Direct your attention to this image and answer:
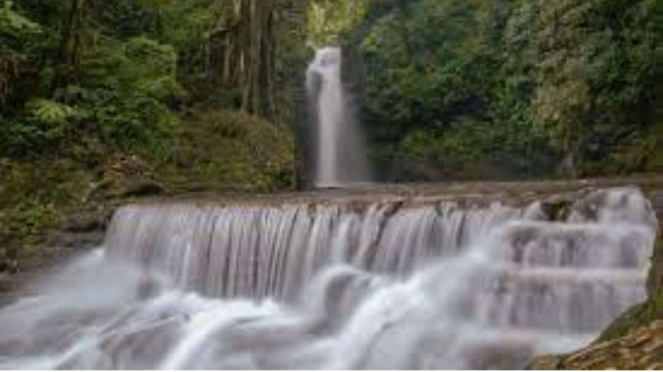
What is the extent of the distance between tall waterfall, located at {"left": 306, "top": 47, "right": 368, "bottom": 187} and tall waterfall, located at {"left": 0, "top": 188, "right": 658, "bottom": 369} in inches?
842

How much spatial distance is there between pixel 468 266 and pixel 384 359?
5.21ft

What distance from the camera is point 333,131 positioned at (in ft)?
120

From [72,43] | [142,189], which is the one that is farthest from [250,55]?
[142,189]

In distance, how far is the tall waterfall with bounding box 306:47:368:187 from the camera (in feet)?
117

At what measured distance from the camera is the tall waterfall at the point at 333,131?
35688mm

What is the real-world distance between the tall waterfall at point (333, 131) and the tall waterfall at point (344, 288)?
2140 centimetres

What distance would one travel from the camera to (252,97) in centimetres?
2322

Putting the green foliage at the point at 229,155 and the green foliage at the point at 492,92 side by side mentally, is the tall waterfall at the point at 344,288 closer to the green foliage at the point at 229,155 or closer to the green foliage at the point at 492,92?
the green foliage at the point at 229,155

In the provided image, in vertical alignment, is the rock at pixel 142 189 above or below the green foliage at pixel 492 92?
below

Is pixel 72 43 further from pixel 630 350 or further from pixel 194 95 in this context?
pixel 630 350

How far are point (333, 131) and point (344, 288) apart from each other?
25.1 metres

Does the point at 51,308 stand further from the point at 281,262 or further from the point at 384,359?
the point at 384,359

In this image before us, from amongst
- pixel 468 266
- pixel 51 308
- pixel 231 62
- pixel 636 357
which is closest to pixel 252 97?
pixel 231 62

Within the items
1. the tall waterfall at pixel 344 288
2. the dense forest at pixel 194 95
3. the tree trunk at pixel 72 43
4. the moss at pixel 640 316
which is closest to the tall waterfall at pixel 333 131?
the dense forest at pixel 194 95
